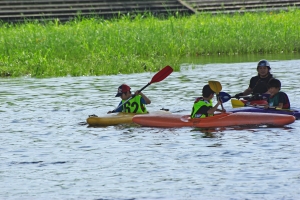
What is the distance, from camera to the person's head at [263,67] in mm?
15562

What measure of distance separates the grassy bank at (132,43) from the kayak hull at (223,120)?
955 cm

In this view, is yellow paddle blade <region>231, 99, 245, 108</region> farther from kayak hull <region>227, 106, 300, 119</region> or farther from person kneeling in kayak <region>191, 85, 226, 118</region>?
→ person kneeling in kayak <region>191, 85, 226, 118</region>

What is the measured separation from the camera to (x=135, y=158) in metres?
11.2

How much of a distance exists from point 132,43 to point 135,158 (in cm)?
1445

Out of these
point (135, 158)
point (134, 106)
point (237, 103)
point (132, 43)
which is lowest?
point (135, 158)

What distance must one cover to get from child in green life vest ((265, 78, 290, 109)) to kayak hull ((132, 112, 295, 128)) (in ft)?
2.80

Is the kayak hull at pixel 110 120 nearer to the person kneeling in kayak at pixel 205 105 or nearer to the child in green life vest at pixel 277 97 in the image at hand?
the person kneeling in kayak at pixel 205 105

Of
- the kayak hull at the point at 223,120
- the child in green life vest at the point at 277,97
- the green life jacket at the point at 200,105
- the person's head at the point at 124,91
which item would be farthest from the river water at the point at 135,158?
the person's head at the point at 124,91

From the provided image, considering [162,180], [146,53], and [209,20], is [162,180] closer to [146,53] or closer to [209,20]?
[146,53]

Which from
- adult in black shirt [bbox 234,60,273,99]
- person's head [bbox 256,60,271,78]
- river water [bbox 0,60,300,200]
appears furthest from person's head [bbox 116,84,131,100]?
person's head [bbox 256,60,271,78]

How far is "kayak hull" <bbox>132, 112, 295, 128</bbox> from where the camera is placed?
43.4ft

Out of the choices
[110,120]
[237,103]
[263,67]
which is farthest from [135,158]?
[263,67]

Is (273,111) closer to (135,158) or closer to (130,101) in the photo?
(130,101)

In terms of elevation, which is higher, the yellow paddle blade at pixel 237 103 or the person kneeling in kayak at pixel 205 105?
→ the person kneeling in kayak at pixel 205 105
